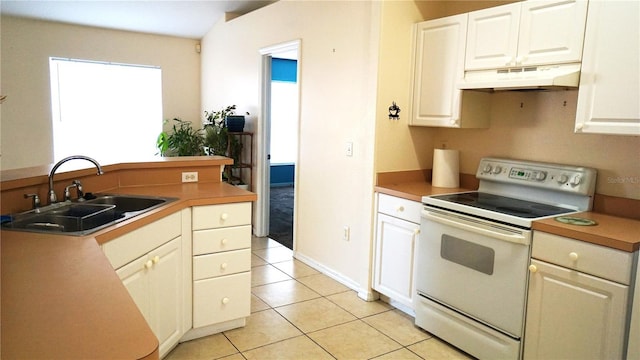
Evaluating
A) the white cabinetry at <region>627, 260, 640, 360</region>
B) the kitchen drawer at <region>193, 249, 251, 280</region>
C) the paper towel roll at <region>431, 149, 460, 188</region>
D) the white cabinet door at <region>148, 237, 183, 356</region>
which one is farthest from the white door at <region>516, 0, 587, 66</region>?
the white cabinet door at <region>148, 237, 183, 356</region>

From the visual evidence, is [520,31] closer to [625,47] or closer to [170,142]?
[625,47]

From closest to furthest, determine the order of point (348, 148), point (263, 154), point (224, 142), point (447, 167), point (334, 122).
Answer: point (447, 167)
point (348, 148)
point (334, 122)
point (263, 154)
point (224, 142)

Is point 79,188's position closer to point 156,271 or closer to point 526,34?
point 156,271

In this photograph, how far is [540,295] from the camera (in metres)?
2.22

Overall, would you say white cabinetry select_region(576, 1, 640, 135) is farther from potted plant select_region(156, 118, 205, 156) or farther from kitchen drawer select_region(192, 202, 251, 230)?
potted plant select_region(156, 118, 205, 156)

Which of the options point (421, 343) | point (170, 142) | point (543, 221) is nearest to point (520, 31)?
point (543, 221)

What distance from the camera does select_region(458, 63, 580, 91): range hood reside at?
2.31m

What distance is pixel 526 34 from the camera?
8.35 ft

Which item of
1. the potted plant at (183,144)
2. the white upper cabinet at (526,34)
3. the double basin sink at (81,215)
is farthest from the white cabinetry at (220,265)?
the potted plant at (183,144)

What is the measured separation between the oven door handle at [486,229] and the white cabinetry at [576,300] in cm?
6

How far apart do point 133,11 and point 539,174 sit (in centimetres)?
507

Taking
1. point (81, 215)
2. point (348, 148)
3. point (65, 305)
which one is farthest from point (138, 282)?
point (348, 148)

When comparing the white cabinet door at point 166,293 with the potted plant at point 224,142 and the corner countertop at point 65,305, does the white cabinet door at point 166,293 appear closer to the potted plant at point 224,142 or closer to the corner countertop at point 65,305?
the corner countertop at point 65,305

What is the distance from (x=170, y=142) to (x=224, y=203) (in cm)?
368
